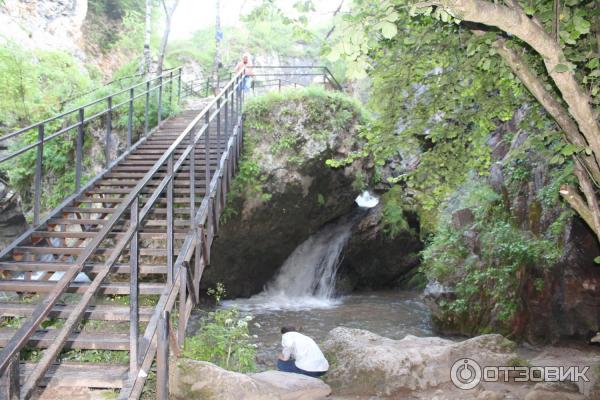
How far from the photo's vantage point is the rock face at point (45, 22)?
15125 millimetres

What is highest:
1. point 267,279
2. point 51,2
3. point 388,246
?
point 51,2

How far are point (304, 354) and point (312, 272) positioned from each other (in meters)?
8.79

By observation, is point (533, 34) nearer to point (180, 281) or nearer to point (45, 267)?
point (180, 281)

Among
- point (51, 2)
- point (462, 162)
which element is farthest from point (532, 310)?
point (51, 2)

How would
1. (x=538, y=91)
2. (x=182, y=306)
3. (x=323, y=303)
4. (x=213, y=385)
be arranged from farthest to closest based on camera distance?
(x=323, y=303)
(x=182, y=306)
(x=213, y=385)
(x=538, y=91)

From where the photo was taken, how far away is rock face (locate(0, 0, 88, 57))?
15.1 m

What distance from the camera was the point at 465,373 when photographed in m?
5.55

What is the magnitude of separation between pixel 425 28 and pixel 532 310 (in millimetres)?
6048

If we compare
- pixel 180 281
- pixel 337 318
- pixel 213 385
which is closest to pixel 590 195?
pixel 213 385

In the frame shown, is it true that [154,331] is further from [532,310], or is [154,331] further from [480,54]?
[532,310]

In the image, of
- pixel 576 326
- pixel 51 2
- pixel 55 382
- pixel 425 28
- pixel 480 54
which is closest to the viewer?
pixel 55 382

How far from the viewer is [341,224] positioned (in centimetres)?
1523
